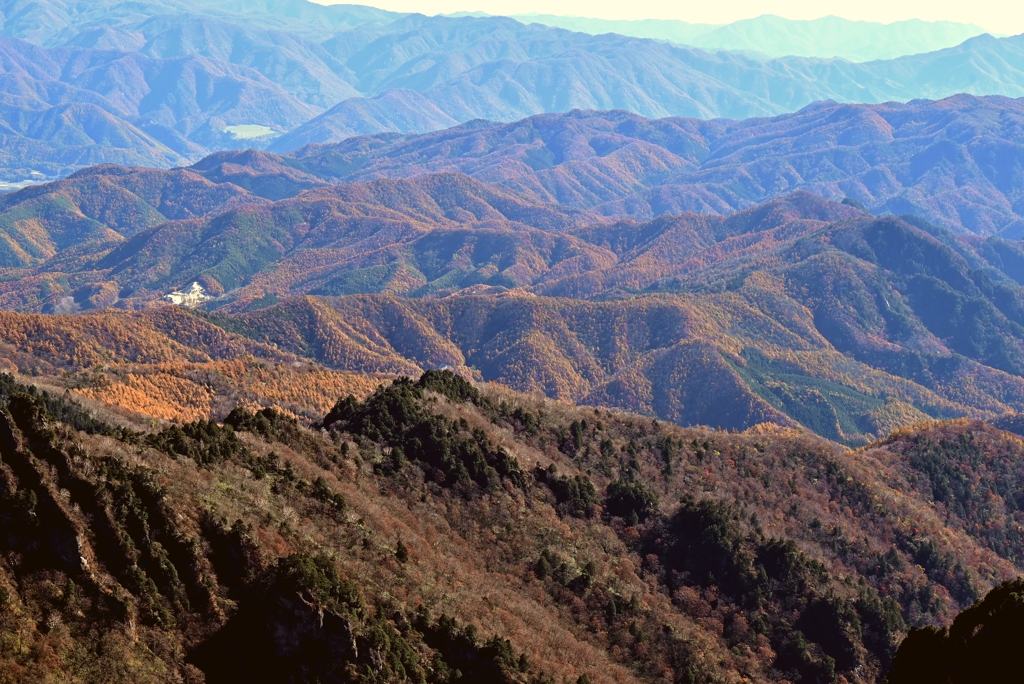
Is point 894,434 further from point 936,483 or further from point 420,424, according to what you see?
point 420,424

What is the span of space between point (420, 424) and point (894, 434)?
9602 centimetres

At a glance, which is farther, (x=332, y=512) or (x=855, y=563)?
(x=855, y=563)

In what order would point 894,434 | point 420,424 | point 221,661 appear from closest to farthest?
1. point 221,661
2. point 420,424
3. point 894,434

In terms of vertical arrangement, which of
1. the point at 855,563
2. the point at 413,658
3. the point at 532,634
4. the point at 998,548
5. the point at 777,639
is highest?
the point at 413,658

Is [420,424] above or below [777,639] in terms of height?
above

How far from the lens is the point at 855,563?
111688mm

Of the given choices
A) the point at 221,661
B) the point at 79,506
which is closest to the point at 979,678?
the point at 221,661

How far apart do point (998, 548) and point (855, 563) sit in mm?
38237

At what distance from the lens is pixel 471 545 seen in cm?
8200

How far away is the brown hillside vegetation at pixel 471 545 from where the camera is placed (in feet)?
164

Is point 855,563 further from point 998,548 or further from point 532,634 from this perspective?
point 532,634

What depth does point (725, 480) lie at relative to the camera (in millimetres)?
120625

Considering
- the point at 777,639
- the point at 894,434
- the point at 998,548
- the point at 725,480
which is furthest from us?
the point at 894,434

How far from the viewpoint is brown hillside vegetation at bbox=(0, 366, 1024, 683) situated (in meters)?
50.0
